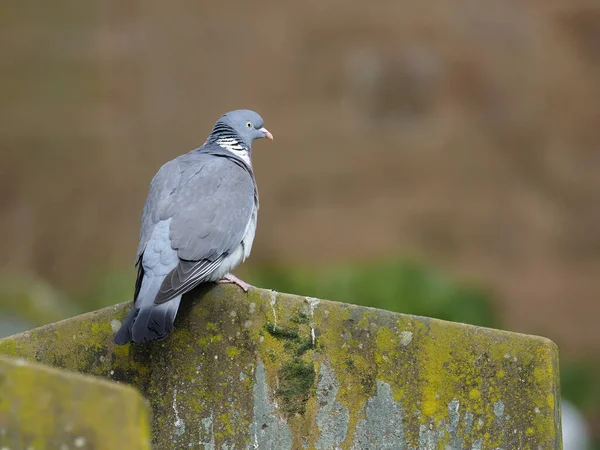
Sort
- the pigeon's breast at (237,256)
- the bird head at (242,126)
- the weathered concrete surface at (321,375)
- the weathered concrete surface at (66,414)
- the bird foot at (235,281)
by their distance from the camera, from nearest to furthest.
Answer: the weathered concrete surface at (66,414)
the weathered concrete surface at (321,375)
the bird foot at (235,281)
the pigeon's breast at (237,256)
the bird head at (242,126)

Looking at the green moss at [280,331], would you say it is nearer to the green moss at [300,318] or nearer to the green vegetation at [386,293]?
the green moss at [300,318]

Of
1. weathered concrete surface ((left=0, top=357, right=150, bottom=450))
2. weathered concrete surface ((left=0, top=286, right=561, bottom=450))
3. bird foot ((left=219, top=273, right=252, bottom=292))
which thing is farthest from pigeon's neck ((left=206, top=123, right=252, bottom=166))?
weathered concrete surface ((left=0, top=357, right=150, bottom=450))

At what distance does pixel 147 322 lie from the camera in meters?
3.31

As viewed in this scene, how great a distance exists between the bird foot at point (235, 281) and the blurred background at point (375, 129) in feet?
13.9

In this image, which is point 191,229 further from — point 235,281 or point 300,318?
point 300,318

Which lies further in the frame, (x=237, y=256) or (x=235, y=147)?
(x=235, y=147)

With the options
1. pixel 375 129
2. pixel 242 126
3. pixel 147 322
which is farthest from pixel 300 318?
pixel 375 129

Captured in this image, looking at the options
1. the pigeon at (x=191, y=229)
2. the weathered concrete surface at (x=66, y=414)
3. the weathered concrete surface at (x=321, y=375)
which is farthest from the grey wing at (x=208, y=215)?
the weathered concrete surface at (x=66, y=414)

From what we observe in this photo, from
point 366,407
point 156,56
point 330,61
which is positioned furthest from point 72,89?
point 366,407

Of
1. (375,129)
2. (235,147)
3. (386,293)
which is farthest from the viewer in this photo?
(375,129)

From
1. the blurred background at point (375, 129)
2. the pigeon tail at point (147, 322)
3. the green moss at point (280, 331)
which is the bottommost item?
the pigeon tail at point (147, 322)

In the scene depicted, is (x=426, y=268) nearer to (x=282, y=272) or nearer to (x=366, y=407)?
(x=282, y=272)

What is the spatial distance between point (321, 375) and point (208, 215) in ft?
3.87

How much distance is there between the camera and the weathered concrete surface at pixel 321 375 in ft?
10.4
